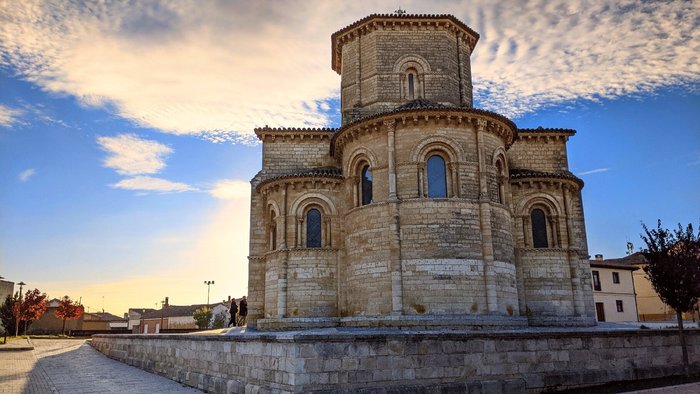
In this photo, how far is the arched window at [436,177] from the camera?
18.4 m

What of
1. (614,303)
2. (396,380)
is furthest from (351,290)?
(614,303)

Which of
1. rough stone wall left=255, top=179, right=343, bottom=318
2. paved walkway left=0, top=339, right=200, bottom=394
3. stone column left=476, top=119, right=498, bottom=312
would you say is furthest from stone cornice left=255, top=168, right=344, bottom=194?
paved walkway left=0, top=339, right=200, bottom=394

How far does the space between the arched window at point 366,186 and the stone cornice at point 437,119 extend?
1.38 metres

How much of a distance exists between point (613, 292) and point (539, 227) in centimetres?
2440

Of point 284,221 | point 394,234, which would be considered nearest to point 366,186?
point 394,234

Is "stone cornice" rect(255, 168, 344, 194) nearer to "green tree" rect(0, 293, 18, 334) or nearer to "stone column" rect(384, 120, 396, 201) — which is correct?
"stone column" rect(384, 120, 396, 201)

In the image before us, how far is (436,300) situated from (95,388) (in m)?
9.99

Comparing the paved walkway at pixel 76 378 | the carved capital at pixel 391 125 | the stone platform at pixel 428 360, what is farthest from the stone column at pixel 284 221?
the stone platform at pixel 428 360

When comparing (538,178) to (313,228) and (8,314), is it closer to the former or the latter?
(313,228)

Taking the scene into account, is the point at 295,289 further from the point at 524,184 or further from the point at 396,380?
the point at 396,380

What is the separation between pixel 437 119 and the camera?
18406mm

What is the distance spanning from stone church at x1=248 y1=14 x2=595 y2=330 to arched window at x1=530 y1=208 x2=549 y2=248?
45mm

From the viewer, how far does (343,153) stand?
21.1m

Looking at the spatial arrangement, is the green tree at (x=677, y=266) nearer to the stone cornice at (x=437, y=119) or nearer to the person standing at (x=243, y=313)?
the stone cornice at (x=437, y=119)
